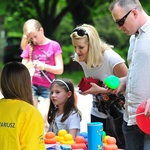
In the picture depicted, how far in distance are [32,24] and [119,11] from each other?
264 cm

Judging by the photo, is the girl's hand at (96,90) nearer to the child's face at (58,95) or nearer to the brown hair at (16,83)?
the child's face at (58,95)

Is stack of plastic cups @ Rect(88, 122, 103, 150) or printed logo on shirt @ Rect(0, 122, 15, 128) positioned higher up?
printed logo on shirt @ Rect(0, 122, 15, 128)

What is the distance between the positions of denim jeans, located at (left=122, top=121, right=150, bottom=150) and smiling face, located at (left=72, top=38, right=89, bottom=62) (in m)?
0.89

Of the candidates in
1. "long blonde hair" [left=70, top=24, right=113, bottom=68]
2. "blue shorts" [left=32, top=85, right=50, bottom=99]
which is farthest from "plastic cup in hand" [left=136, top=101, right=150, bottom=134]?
"blue shorts" [left=32, top=85, right=50, bottom=99]

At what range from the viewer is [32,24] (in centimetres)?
606

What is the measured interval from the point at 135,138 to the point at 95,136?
0.32 metres

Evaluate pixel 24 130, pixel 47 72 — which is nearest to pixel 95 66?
pixel 24 130

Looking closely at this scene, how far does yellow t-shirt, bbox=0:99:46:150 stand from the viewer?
320 cm

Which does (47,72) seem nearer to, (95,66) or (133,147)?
(95,66)

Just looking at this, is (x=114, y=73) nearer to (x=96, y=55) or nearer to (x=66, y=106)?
(x=96, y=55)

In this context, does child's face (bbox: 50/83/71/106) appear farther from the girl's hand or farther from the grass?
the grass

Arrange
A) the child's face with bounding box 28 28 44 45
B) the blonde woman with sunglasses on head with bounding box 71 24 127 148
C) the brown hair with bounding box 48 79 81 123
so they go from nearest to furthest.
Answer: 1. the blonde woman with sunglasses on head with bounding box 71 24 127 148
2. the brown hair with bounding box 48 79 81 123
3. the child's face with bounding box 28 28 44 45

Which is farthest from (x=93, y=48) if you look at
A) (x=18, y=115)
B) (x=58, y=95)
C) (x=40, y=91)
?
(x=40, y=91)

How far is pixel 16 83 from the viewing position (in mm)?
3285
